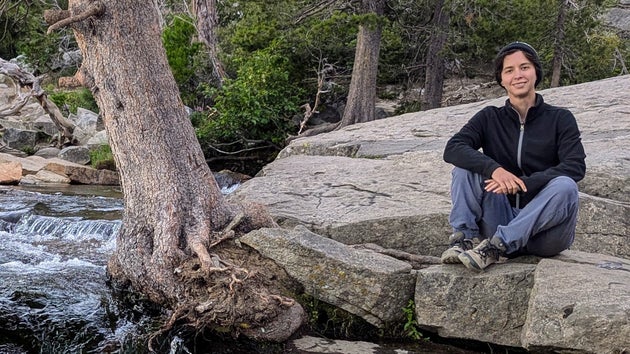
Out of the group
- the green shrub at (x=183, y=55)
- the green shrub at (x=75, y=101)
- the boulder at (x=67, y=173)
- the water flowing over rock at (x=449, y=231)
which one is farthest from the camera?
the green shrub at (x=75, y=101)

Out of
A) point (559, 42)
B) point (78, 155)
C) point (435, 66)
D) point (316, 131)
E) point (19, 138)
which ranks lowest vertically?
point (78, 155)

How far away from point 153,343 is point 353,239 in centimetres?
196

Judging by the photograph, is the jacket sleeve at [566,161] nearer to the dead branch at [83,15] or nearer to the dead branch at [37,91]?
the dead branch at [83,15]

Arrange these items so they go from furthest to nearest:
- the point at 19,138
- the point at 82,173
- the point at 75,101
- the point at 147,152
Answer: the point at 75,101 < the point at 19,138 < the point at 82,173 < the point at 147,152

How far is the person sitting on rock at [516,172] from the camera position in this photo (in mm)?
3762

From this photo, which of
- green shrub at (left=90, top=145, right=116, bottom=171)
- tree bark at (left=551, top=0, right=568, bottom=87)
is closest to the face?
green shrub at (left=90, top=145, right=116, bottom=171)

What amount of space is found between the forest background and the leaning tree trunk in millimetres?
8169

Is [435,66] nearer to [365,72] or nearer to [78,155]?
[365,72]

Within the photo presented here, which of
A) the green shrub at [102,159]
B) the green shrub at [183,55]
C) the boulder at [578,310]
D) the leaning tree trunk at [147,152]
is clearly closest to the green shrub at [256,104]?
the green shrub at [102,159]

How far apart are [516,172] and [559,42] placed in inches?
507

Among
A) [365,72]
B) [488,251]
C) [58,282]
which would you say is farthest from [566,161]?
[365,72]

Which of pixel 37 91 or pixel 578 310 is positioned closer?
pixel 578 310

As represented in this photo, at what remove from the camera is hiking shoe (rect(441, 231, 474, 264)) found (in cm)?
400

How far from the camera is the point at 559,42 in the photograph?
15.5 metres
